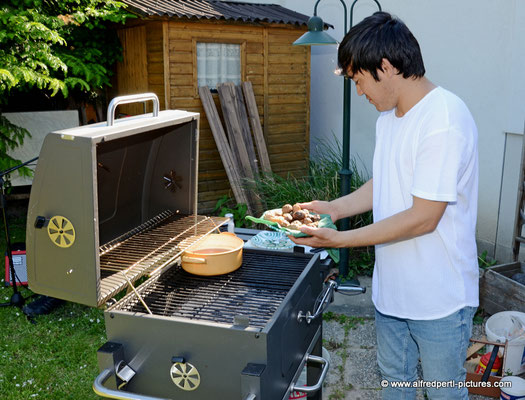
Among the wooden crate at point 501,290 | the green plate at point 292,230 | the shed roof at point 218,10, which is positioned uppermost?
the shed roof at point 218,10

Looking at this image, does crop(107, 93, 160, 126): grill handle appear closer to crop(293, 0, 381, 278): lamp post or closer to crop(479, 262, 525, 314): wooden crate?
crop(293, 0, 381, 278): lamp post

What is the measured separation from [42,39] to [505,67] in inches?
199

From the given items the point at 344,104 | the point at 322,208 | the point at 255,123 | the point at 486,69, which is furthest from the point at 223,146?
the point at 322,208

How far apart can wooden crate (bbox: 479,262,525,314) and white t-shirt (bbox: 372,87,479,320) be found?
7.19 feet

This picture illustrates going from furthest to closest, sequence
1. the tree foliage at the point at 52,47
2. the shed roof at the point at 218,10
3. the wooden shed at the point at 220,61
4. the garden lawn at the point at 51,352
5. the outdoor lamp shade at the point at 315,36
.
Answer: the wooden shed at the point at 220,61
the shed roof at the point at 218,10
the tree foliage at the point at 52,47
the outdoor lamp shade at the point at 315,36
the garden lawn at the point at 51,352

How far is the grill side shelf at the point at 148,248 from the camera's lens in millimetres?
1897

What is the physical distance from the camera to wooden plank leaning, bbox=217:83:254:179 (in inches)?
279

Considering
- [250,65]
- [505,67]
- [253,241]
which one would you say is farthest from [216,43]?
[253,241]

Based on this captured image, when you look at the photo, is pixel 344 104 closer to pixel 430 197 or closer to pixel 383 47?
pixel 383 47

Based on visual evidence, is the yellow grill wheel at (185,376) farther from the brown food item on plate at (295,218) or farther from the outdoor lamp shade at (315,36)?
the outdoor lamp shade at (315,36)

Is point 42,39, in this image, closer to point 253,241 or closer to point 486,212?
point 253,241

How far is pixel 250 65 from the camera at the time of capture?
7570mm

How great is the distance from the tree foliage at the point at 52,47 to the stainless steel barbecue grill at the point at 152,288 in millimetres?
3460

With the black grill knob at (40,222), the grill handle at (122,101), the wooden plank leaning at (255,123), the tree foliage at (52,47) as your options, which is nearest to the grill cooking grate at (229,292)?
the black grill knob at (40,222)
